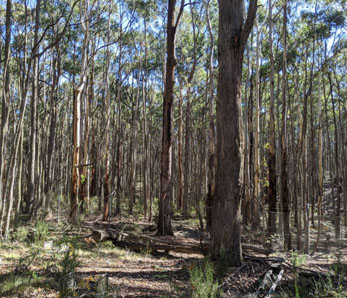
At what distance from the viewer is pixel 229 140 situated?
5289 mm

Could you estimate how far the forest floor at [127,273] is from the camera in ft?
13.0

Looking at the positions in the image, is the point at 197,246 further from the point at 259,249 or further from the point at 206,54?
the point at 206,54

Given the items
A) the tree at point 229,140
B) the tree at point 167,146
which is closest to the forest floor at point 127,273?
the tree at point 229,140

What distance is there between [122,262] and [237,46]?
4.45m

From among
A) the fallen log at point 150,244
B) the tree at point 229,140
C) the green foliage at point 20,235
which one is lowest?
the fallen log at point 150,244

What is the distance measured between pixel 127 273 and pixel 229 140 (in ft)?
9.02

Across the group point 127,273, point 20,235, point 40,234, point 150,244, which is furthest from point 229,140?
point 20,235

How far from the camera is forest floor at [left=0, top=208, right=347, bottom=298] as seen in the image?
3951mm

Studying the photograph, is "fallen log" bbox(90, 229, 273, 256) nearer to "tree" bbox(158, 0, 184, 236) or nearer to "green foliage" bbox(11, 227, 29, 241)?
"tree" bbox(158, 0, 184, 236)

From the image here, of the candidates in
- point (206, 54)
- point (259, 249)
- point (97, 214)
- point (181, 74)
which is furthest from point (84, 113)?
point (259, 249)

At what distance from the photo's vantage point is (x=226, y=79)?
17.7 feet

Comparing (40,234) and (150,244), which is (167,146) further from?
(40,234)

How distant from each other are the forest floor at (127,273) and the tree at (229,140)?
45 cm

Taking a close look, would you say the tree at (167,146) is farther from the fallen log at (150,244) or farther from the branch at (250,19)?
the branch at (250,19)
